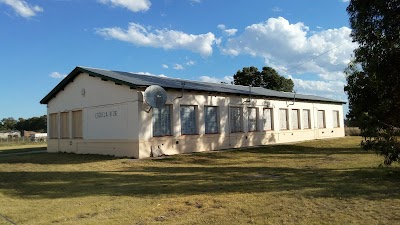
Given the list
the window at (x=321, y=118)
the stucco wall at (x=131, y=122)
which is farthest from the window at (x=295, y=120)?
the window at (x=321, y=118)

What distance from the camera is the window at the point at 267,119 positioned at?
2733 cm

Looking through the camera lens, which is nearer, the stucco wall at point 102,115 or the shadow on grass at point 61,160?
the shadow on grass at point 61,160

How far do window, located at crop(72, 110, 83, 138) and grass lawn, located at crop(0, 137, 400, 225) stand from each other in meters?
8.39

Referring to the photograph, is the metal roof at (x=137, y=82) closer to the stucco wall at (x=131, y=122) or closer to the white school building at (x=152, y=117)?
the white school building at (x=152, y=117)

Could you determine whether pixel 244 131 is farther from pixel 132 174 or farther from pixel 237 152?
pixel 132 174

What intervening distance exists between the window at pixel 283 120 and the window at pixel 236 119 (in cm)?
509

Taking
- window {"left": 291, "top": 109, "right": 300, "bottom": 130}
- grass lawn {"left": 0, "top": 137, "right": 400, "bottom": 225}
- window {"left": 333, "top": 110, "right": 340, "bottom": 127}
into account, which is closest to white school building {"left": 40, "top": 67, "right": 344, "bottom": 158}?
window {"left": 291, "top": 109, "right": 300, "bottom": 130}

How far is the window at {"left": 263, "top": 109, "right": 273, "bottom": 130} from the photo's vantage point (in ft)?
89.7

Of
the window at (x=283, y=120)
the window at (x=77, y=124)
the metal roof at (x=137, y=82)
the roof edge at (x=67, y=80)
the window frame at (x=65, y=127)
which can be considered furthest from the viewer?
the window at (x=283, y=120)

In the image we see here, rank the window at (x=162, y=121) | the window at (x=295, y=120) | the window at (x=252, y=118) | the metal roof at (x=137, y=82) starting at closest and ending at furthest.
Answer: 1. the metal roof at (x=137, y=82)
2. the window at (x=162, y=121)
3. the window at (x=252, y=118)
4. the window at (x=295, y=120)

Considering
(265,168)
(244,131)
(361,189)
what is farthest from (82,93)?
(361,189)

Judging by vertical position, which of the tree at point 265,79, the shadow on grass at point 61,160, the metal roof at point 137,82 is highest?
the tree at point 265,79

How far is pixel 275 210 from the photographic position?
7.25 metres

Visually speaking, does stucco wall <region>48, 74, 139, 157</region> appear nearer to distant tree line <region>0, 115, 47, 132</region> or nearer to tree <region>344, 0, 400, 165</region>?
tree <region>344, 0, 400, 165</region>
